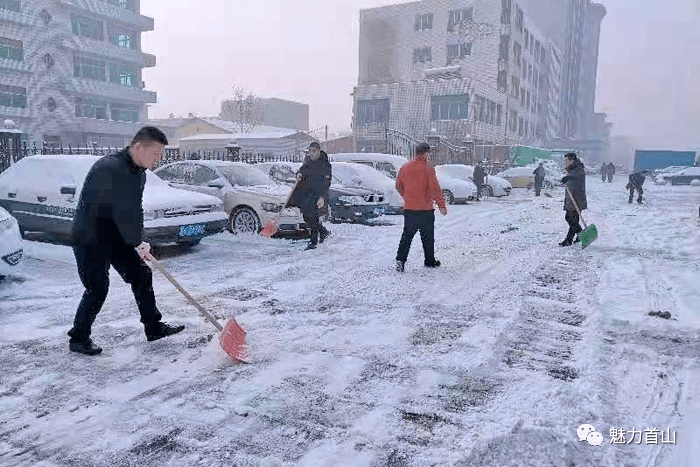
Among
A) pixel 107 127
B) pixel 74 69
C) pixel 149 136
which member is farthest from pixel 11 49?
pixel 149 136

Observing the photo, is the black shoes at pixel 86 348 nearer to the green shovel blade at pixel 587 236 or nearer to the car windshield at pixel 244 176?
the car windshield at pixel 244 176

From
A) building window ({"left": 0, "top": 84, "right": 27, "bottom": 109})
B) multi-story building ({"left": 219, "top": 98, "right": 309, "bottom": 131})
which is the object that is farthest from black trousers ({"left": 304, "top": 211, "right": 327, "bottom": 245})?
multi-story building ({"left": 219, "top": 98, "right": 309, "bottom": 131})

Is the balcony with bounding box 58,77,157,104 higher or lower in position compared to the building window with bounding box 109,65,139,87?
lower

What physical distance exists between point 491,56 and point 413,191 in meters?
44.4

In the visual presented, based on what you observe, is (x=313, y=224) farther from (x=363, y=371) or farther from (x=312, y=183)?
(x=363, y=371)

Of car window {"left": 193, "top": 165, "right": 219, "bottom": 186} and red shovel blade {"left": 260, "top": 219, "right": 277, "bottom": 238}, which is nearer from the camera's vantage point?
red shovel blade {"left": 260, "top": 219, "right": 277, "bottom": 238}

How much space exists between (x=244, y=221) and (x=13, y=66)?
3651cm

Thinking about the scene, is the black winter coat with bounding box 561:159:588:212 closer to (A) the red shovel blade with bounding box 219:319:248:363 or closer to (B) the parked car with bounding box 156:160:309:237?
(B) the parked car with bounding box 156:160:309:237

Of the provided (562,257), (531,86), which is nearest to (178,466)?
(562,257)

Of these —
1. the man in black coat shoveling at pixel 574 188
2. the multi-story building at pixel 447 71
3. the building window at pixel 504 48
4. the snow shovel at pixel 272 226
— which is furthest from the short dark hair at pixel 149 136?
the building window at pixel 504 48

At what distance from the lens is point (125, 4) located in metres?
44.2

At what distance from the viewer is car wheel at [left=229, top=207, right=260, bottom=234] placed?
912cm

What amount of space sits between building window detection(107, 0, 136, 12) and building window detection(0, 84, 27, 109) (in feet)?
40.0

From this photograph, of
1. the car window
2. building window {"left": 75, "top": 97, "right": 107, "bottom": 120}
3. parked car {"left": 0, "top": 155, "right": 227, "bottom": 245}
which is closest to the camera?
parked car {"left": 0, "top": 155, "right": 227, "bottom": 245}
